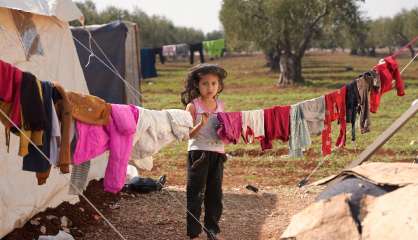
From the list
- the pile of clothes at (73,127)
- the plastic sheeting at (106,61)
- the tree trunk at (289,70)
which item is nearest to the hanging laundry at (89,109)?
the pile of clothes at (73,127)

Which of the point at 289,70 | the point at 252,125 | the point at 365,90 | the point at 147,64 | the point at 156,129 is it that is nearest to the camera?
the point at 156,129

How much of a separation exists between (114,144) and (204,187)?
1360 millimetres

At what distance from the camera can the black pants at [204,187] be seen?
16.6 feet

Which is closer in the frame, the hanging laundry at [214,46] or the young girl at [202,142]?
the young girl at [202,142]

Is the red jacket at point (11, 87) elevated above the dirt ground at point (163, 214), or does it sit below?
above

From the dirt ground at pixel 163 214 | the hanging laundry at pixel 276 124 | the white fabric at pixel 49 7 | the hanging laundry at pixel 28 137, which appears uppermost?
the white fabric at pixel 49 7

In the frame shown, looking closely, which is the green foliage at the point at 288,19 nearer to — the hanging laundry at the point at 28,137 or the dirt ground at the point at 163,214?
the dirt ground at the point at 163,214

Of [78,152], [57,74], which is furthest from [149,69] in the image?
[78,152]

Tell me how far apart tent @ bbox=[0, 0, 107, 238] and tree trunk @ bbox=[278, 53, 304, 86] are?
20.5 metres

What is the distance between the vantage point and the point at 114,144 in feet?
13.2

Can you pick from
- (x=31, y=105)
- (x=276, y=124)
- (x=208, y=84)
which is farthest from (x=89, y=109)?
(x=276, y=124)

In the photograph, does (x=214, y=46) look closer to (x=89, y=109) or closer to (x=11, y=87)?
(x=89, y=109)

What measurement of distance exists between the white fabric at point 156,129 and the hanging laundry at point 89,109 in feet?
1.13

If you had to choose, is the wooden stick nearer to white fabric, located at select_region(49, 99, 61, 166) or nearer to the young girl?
the young girl
